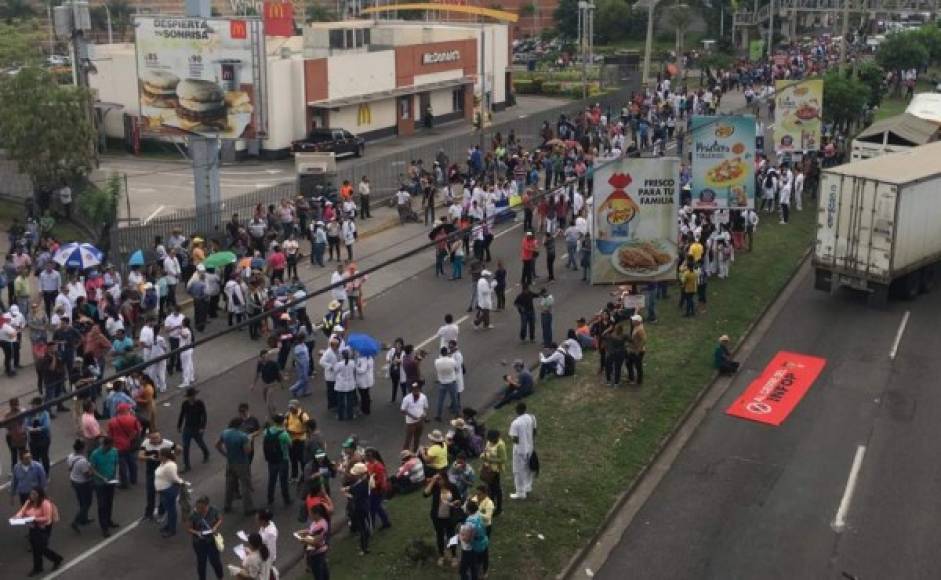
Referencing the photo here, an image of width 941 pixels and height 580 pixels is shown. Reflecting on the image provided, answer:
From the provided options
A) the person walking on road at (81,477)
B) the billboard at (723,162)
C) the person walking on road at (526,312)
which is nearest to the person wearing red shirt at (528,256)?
the person walking on road at (526,312)

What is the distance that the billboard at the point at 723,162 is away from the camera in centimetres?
2558

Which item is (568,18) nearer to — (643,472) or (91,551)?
(643,472)

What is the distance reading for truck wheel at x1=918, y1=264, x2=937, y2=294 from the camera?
26.2m

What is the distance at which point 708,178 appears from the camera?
2619 centimetres

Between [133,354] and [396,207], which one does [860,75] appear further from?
[133,354]

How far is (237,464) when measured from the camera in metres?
15.5

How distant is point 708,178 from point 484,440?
1147cm

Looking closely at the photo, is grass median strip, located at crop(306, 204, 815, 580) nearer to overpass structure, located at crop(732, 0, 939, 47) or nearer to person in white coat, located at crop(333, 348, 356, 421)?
person in white coat, located at crop(333, 348, 356, 421)

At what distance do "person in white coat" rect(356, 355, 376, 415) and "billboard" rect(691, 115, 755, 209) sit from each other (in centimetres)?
1042

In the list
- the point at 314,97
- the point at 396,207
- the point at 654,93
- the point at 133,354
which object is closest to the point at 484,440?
the point at 133,354

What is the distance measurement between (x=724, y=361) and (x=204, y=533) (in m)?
11.2

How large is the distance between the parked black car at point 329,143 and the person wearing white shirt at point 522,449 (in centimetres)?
3154

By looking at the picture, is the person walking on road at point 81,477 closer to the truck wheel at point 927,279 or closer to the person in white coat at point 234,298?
the person in white coat at point 234,298

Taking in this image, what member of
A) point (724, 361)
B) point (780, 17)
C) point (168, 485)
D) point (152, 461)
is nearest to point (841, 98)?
point (724, 361)
